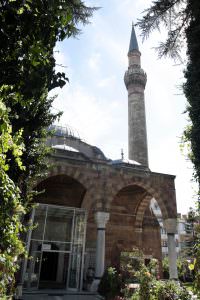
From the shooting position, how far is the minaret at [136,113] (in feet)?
66.7

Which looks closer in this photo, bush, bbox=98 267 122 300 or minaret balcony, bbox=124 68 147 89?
bush, bbox=98 267 122 300

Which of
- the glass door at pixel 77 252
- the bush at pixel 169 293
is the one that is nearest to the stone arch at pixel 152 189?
the glass door at pixel 77 252

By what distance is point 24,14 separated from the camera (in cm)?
241

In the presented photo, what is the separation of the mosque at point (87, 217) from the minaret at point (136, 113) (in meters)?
4.10

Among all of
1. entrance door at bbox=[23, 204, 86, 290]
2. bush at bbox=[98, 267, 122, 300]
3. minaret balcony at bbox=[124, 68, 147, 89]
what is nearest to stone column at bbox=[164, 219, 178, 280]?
bush at bbox=[98, 267, 122, 300]

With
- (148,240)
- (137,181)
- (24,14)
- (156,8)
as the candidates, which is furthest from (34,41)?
(148,240)

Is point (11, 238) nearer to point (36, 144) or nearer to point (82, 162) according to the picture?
point (36, 144)

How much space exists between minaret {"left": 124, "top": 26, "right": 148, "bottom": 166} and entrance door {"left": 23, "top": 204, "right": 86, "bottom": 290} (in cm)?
926

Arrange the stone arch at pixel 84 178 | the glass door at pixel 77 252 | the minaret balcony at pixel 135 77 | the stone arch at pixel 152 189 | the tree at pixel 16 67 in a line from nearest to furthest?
the tree at pixel 16 67
the glass door at pixel 77 252
the stone arch at pixel 84 178
the stone arch at pixel 152 189
the minaret balcony at pixel 135 77

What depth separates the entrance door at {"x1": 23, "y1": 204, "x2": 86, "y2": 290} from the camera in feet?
35.1

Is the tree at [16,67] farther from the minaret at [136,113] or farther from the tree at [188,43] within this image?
the minaret at [136,113]

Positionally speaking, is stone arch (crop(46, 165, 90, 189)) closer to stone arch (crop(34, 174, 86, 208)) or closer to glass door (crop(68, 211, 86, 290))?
glass door (crop(68, 211, 86, 290))

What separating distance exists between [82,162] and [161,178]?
160 inches

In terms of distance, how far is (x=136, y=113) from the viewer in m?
21.5
